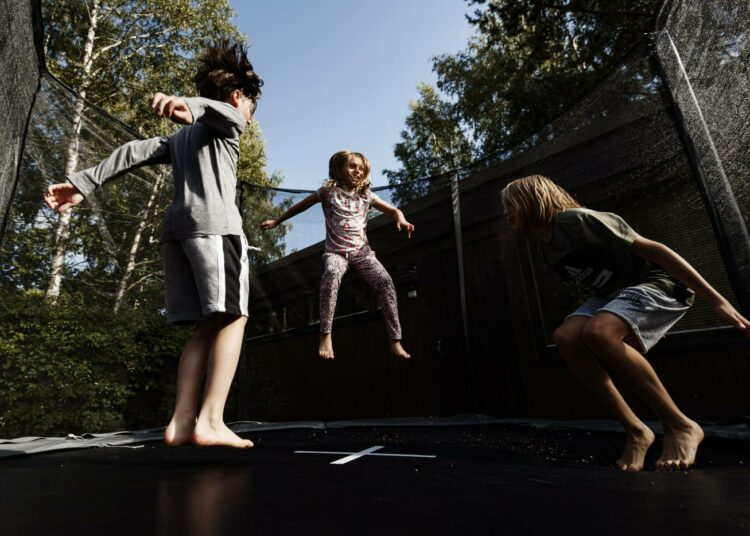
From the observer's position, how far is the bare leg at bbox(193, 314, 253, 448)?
1.30 m

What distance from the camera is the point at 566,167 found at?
2.62 m

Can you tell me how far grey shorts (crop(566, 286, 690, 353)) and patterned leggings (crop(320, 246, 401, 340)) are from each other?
3.53 ft

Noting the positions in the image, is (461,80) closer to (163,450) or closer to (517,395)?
(517,395)

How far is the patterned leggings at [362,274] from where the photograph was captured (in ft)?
7.39

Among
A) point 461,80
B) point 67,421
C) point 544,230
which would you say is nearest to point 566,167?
point 544,230

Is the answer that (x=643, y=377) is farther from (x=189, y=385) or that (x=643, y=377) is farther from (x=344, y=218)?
(x=344, y=218)

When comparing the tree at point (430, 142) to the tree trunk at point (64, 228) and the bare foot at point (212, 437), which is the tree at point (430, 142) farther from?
the bare foot at point (212, 437)

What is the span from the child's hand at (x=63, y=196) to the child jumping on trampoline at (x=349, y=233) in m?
1.02

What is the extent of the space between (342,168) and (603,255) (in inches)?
51.1

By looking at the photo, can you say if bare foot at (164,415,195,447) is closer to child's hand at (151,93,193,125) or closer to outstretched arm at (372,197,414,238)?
child's hand at (151,93,193,125)

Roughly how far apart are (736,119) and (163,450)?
249 cm

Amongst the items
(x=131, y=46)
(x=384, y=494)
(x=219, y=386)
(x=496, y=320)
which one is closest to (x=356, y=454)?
(x=219, y=386)

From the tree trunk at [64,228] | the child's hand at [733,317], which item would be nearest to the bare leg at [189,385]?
the child's hand at [733,317]

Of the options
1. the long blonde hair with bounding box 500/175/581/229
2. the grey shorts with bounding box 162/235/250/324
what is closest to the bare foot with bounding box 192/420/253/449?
the grey shorts with bounding box 162/235/250/324
